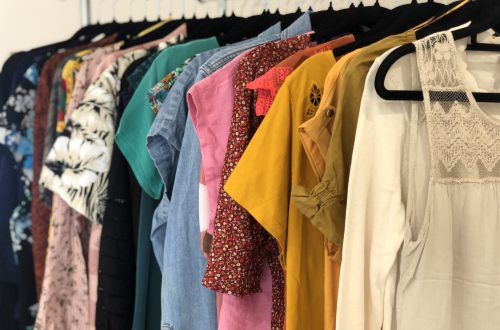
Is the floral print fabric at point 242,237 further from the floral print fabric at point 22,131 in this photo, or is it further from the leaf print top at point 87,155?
the floral print fabric at point 22,131

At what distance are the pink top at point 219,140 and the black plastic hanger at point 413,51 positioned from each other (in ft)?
0.94

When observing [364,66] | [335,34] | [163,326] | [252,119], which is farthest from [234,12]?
[163,326]

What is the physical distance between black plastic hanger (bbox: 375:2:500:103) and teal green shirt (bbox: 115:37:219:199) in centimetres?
50

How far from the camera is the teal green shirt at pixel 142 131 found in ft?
3.32

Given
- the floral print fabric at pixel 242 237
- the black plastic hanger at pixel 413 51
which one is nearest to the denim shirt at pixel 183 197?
the floral print fabric at pixel 242 237

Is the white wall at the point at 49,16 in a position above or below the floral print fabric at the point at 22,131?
above

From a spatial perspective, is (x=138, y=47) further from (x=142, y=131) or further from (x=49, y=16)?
(x=49, y=16)

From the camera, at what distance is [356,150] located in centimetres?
71

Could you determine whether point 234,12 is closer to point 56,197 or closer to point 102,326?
Answer: point 56,197

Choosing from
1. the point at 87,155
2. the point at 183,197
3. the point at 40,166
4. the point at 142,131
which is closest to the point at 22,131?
the point at 40,166

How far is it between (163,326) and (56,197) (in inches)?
16.2

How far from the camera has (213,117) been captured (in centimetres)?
90

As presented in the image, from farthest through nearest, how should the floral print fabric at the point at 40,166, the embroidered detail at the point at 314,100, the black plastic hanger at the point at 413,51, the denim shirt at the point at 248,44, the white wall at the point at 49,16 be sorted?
the white wall at the point at 49,16
the floral print fabric at the point at 40,166
the denim shirt at the point at 248,44
the embroidered detail at the point at 314,100
the black plastic hanger at the point at 413,51

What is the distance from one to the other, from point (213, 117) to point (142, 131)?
0.66 ft
